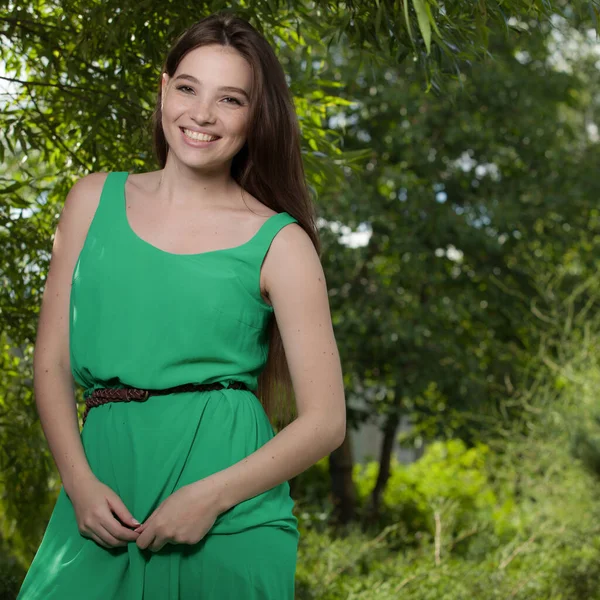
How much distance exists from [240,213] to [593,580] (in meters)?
4.69

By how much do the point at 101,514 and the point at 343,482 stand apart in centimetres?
727

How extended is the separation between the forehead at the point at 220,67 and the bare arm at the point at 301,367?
11.1 inches

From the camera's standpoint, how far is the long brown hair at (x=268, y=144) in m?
1.72

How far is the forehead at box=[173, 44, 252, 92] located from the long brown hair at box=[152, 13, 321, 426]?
0.01 meters

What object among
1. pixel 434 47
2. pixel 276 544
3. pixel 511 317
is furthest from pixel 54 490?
pixel 511 317

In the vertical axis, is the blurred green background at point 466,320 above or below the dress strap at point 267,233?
below

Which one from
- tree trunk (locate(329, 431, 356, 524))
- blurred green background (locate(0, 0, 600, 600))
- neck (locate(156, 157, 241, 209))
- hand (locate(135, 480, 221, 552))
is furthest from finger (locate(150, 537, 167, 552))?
tree trunk (locate(329, 431, 356, 524))

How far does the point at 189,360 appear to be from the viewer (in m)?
1.60

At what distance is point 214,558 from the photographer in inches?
60.9

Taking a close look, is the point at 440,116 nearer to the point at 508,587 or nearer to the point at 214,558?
the point at 508,587

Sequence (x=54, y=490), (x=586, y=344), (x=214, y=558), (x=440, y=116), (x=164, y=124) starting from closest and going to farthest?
(x=214, y=558) < (x=164, y=124) < (x=54, y=490) < (x=586, y=344) < (x=440, y=116)

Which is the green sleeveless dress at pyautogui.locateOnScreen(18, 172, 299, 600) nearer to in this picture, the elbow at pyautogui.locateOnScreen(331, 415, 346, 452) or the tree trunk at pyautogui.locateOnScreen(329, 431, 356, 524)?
the elbow at pyautogui.locateOnScreen(331, 415, 346, 452)

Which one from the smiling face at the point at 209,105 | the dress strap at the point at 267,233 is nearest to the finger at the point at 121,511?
the dress strap at the point at 267,233

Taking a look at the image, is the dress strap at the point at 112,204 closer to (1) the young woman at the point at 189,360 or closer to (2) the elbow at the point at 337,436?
(1) the young woman at the point at 189,360
